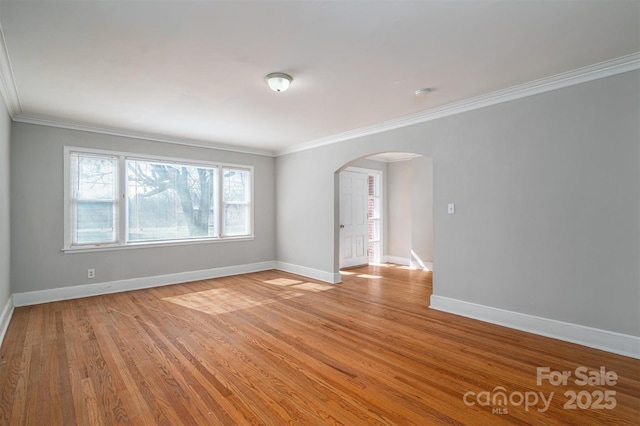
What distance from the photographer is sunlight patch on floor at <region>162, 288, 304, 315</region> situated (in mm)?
4277

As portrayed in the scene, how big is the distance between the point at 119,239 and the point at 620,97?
22.0 ft

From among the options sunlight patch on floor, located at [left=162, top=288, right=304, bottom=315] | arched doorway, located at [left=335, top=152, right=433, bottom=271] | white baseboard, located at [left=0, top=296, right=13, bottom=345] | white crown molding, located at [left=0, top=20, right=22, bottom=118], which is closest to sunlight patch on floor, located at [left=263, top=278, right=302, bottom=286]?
sunlight patch on floor, located at [left=162, top=288, right=304, bottom=315]

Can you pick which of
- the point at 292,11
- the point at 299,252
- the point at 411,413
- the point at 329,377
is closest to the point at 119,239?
the point at 299,252

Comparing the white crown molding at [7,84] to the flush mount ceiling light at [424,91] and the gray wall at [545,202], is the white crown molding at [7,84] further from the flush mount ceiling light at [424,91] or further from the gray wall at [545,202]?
the gray wall at [545,202]

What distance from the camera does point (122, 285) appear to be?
5172 mm

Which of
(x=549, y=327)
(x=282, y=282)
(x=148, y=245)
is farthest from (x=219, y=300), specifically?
(x=549, y=327)

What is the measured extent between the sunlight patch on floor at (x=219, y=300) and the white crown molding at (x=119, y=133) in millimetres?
2765

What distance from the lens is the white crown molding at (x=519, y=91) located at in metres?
2.88

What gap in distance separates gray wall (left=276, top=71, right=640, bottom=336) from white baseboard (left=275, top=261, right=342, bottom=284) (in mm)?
2013

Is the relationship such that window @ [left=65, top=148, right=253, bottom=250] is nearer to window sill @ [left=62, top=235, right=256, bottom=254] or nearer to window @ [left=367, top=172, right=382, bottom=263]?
window sill @ [left=62, top=235, right=256, bottom=254]

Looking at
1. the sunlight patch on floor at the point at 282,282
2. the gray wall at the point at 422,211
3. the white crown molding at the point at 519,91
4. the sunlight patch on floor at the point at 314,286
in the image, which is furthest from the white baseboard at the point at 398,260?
the white crown molding at the point at 519,91

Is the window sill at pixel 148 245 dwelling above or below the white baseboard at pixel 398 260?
above

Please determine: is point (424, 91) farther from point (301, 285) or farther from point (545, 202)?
point (301, 285)

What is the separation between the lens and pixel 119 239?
517 centimetres
